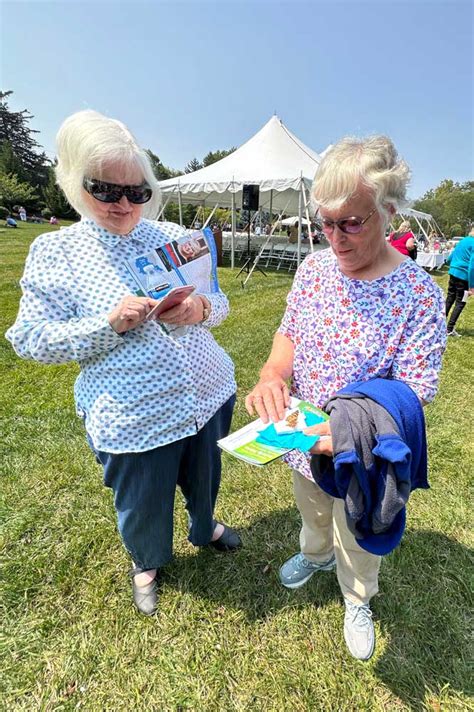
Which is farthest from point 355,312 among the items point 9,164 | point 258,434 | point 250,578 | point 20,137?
point 20,137

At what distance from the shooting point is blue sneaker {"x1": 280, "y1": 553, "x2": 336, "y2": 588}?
1960mm

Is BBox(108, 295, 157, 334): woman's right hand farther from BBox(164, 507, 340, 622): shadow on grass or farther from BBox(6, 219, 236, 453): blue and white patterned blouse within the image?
BBox(164, 507, 340, 622): shadow on grass

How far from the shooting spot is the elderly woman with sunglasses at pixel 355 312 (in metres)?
1.17

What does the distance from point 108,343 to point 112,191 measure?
0.52m

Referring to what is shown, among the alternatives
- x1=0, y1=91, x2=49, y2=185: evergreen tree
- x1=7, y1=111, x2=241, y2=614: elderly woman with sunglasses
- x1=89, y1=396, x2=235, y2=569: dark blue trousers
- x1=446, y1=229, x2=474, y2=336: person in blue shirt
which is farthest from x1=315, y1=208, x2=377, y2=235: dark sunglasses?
x1=0, y1=91, x2=49, y2=185: evergreen tree

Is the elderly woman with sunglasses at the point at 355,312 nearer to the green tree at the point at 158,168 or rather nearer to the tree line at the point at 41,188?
the green tree at the point at 158,168

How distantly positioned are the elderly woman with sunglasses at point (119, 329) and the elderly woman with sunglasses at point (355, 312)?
0.31m

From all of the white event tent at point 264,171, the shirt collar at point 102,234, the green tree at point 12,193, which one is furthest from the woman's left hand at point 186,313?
the green tree at point 12,193

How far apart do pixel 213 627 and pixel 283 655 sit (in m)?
0.34

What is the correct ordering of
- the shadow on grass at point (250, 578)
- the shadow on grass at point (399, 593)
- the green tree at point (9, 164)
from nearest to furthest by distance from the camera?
1. the shadow on grass at point (399, 593)
2. the shadow on grass at point (250, 578)
3. the green tree at point (9, 164)

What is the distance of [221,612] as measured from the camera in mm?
1856

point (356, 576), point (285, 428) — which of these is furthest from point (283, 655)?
point (285, 428)

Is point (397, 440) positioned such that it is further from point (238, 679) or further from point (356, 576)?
point (238, 679)

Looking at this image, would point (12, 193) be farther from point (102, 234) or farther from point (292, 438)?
point (292, 438)
